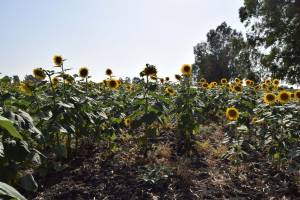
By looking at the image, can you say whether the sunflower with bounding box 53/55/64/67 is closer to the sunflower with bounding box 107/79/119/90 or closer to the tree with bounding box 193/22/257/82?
the sunflower with bounding box 107/79/119/90

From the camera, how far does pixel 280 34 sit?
1034 inches

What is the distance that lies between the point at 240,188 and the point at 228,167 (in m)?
0.65

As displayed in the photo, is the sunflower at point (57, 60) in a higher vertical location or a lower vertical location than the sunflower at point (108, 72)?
lower

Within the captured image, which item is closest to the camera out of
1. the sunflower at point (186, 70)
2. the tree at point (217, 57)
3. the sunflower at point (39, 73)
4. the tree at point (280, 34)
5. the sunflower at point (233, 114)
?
the sunflower at point (39, 73)

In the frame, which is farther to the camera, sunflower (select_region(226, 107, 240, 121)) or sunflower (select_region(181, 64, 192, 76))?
sunflower (select_region(181, 64, 192, 76))

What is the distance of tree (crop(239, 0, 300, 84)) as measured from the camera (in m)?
25.9

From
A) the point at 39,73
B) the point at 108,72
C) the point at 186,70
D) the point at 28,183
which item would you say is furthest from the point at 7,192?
the point at 108,72

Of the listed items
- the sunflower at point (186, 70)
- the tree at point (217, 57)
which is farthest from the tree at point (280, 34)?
the sunflower at point (186, 70)

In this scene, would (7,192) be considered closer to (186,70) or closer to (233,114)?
(233,114)

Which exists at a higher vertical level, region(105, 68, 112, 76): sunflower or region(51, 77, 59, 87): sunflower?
region(105, 68, 112, 76): sunflower

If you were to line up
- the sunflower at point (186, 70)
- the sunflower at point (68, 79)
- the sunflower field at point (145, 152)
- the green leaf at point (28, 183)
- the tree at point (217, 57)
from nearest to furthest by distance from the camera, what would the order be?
the green leaf at point (28, 183) < the sunflower field at point (145, 152) < the sunflower at point (68, 79) < the sunflower at point (186, 70) < the tree at point (217, 57)

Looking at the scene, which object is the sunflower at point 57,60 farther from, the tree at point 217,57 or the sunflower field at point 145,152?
the tree at point 217,57

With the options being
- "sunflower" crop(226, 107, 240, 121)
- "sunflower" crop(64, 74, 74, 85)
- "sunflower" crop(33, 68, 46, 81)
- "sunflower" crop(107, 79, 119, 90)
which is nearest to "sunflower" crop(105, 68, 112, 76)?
"sunflower" crop(107, 79, 119, 90)

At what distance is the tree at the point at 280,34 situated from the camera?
25.9 meters
